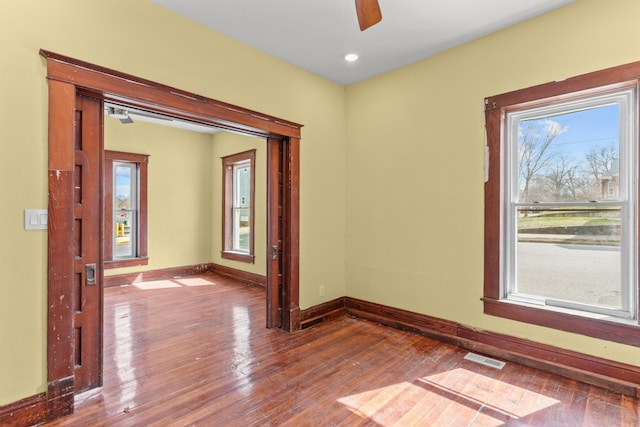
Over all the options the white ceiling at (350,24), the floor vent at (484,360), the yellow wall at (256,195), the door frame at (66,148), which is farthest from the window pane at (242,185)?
the floor vent at (484,360)

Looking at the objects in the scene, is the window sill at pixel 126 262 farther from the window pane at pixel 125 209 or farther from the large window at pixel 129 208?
the window pane at pixel 125 209

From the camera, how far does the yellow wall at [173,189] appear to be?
5.64 metres

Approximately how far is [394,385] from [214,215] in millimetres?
5145

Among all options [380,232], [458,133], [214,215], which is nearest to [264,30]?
[458,133]

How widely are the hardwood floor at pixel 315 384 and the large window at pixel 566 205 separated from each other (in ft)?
1.88

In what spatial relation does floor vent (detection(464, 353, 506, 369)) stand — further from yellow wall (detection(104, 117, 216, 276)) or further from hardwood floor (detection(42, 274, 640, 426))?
yellow wall (detection(104, 117, 216, 276))

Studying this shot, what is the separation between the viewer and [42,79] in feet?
6.43

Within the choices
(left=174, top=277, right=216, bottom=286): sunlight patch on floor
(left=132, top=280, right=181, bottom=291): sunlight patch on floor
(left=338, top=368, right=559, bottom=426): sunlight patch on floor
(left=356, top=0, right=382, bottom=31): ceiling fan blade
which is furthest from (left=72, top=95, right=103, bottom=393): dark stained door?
(left=174, top=277, right=216, bottom=286): sunlight patch on floor

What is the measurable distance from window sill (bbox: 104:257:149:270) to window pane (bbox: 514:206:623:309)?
18.9 feet

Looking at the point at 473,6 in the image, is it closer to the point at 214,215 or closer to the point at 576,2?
the point at 576,2

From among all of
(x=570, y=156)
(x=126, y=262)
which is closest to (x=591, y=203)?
(x=570, y=156)

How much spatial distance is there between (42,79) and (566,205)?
12.9ft

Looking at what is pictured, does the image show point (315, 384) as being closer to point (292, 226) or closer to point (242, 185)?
point (292, 226)

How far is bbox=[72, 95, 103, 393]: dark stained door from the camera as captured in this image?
7.14ft
